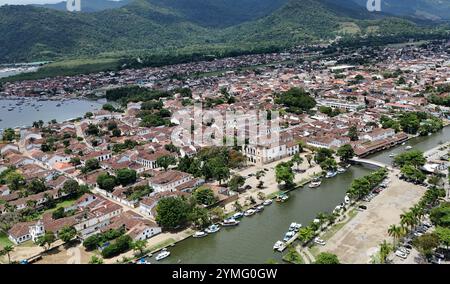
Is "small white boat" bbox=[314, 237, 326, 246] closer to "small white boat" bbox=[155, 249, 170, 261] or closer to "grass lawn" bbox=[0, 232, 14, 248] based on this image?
"small white boat" bbox=[155, 249, 170, 261]

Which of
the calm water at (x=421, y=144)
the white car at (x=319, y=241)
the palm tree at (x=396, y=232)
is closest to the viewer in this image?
the palm tree at (x=396, y=232)

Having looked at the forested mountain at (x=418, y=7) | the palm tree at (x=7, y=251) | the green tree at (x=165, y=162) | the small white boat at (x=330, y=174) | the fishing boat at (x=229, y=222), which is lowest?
the palm tree at (x=7, y=251)

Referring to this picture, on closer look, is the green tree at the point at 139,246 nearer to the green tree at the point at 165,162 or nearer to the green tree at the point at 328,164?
the green tree at the point at 165,162

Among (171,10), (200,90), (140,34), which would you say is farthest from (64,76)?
(171,10)

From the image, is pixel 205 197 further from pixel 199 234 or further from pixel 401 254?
pixel 401 254

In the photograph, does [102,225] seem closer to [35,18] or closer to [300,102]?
[300,102]

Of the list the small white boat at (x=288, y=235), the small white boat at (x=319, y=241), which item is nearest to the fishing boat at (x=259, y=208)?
the small white boat at (x=288, y=235)

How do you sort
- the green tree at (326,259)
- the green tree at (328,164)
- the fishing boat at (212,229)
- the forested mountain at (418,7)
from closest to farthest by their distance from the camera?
the green tree at (326,259), the fishing boat at (212,229), the green tree at (328,164), the forested mountain at (418,7)

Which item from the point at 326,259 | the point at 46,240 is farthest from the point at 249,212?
the point at 46,240

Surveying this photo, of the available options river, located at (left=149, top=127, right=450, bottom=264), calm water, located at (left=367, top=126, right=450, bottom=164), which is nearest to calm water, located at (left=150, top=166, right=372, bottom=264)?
river, located at (left=149, top=127, right=450, bottom=264)
